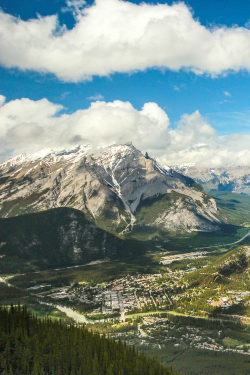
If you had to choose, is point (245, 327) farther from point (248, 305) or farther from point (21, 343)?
point (21, 343)

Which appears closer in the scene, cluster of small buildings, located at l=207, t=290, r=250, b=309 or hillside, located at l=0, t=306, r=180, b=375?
hillside, located at l=0, t=306, r=180, b=375

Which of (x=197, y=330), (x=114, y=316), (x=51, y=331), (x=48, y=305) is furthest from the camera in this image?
(x=48, y=305)

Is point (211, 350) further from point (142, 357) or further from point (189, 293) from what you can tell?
point (189, 293)

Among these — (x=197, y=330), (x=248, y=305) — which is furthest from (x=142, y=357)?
(x=248, y=305)

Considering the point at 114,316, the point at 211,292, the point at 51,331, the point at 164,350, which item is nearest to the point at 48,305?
the point at 114,316

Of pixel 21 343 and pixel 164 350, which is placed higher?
pixel 21 343

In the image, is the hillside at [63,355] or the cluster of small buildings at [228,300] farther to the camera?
the cluster of small buildings at [228,300]

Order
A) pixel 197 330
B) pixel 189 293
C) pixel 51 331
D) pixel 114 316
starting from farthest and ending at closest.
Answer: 1. pixel 189 293
2. pixel 114 316
3. pixel 197 330
4. pixel 51 331

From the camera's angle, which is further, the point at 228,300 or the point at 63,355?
the point at 228,300

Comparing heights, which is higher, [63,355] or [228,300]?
[63,355]

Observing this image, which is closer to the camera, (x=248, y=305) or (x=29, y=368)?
(x=29, y=368)
